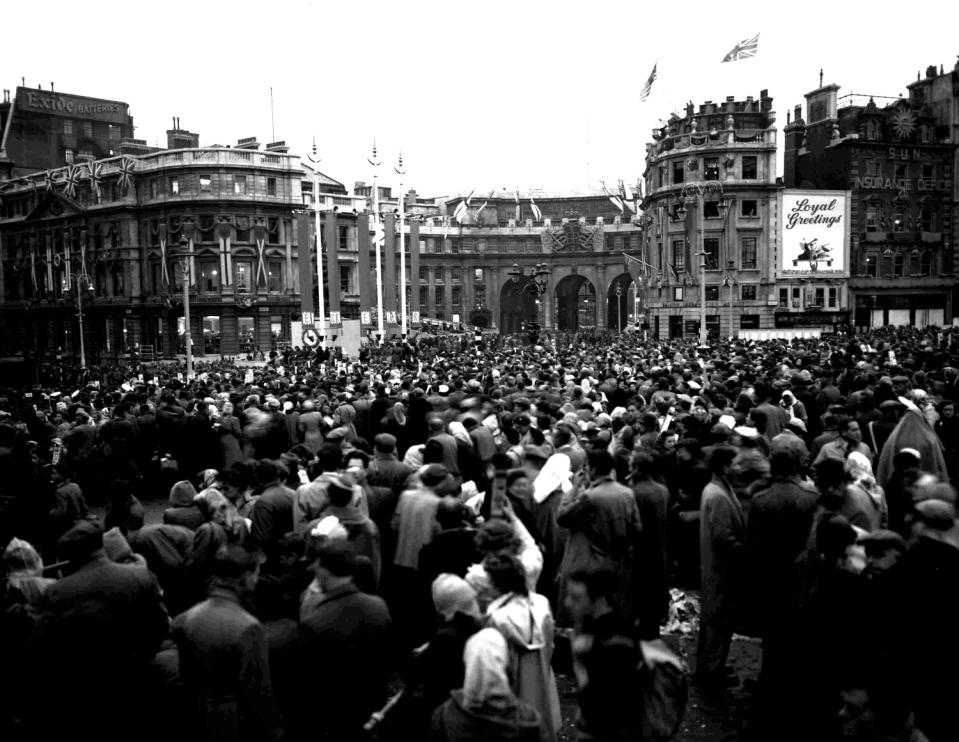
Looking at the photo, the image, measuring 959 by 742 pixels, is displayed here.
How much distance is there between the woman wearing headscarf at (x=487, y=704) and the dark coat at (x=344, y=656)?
0.85 metres

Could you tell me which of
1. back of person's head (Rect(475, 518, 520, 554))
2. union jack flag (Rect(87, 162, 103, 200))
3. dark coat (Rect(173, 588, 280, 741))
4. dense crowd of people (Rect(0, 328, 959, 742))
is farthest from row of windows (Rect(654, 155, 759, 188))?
dark coat (Rect(173, 588, 280, 741))

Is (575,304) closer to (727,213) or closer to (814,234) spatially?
(727,213)

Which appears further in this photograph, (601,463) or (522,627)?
(601,463)

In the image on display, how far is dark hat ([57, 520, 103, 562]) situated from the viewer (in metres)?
5.00

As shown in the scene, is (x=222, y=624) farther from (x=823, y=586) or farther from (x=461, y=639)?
(x=823, y=586)

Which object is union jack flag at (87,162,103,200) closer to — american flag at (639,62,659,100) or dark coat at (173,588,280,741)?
american flag at (639,62,659,100)

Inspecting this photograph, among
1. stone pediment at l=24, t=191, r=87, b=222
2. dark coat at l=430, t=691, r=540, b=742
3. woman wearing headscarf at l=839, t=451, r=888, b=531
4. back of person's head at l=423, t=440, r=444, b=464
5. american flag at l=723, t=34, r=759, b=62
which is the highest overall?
american flag at l=723, t=34, r=759, b=62

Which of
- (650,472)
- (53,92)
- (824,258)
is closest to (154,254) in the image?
(53,92)

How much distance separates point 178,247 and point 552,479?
57.9 m

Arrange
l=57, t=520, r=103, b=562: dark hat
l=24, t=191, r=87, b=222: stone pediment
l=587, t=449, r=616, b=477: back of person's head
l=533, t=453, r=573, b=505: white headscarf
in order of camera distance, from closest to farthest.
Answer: l=57, t=520, r=103, b=562: dark hat → l=587, t=449, r=616, b=477: back of person's head → l=533, t=453, r=573, b=505: white headscarf → l=24, t=191, r=87, b=222: stone pediment

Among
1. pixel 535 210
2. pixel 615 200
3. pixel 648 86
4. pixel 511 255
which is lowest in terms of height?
pixel 511 255

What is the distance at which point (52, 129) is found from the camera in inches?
3130

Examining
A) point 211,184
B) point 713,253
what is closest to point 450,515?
point 713,253

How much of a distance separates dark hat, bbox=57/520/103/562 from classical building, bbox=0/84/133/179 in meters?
78.1
